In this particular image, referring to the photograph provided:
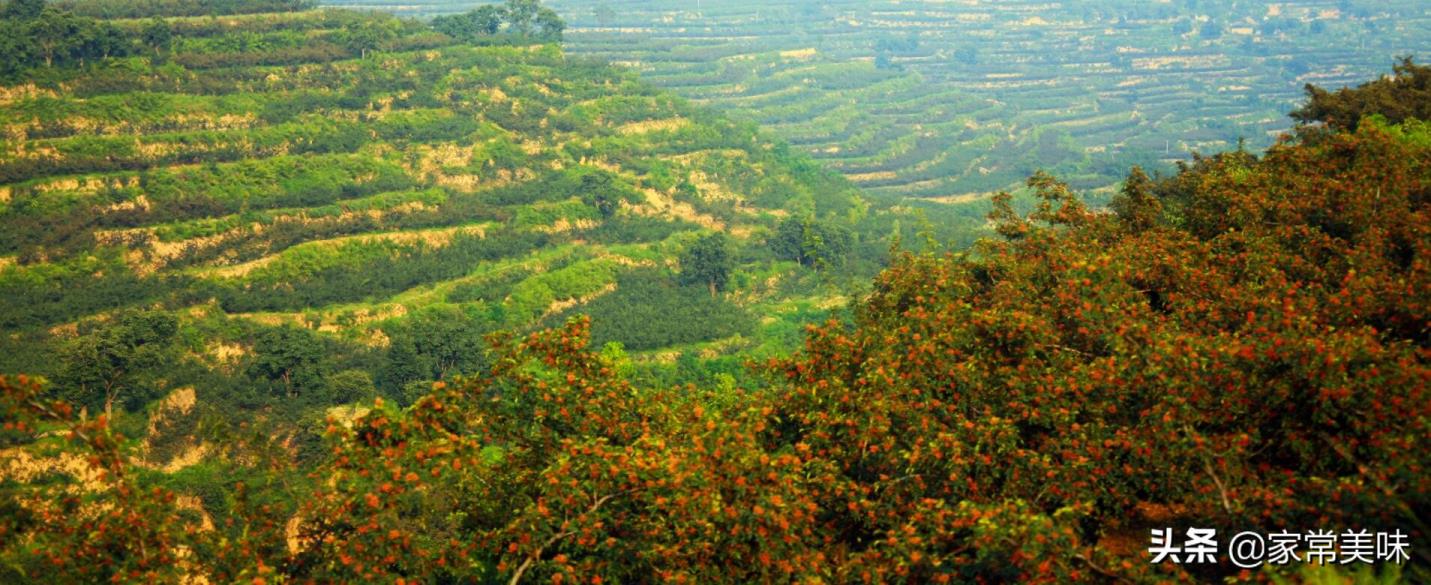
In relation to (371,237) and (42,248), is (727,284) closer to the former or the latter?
(371,237)

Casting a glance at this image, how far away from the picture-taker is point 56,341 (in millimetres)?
32969

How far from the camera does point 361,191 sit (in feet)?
152

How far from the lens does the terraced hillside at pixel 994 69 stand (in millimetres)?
93938

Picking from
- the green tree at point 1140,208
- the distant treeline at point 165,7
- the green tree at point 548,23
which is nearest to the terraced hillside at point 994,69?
the green tree at point 548,23

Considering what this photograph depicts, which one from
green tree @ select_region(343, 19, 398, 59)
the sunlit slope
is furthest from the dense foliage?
green tree @ select_region(343, 19, 398, 59)

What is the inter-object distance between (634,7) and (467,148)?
86.3m

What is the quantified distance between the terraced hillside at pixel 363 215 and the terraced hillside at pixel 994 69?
28.3m

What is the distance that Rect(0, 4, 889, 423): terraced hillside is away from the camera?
35031mm

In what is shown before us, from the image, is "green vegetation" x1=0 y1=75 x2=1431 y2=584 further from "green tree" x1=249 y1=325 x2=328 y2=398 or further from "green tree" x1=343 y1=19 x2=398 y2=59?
"green tree" x1=343 y1=19 x2=398 y2=59

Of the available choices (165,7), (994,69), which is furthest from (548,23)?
(994,69)

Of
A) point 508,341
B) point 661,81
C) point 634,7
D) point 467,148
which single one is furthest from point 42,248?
point 634,7

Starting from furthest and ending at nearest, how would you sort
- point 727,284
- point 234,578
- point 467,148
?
point 467,148
point 727,284
point 234,578

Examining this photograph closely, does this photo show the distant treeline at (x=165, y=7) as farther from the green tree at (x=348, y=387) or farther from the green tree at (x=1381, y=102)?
the green tree at (x=1381, y=102)

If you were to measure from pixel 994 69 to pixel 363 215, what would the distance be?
10623cm
